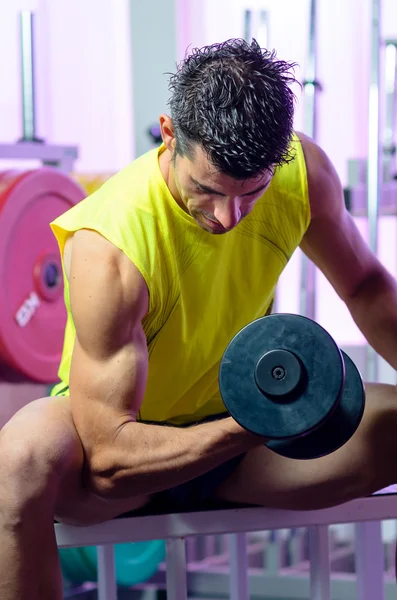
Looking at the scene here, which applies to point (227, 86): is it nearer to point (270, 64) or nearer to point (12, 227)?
point (270, 64)

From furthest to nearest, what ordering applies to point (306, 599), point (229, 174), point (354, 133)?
point (354, 133) → point (306, 599) → point (229, 174)

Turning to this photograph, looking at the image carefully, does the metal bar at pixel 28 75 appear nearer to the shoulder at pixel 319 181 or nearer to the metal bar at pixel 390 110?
the metal bar at pixel 390 110

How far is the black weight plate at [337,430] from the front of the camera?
1.31 metres

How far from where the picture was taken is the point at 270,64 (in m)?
1.32

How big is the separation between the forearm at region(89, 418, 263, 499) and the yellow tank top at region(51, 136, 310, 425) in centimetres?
17

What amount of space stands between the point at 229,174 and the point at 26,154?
1.71 metres

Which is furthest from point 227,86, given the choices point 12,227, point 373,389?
point 12,227

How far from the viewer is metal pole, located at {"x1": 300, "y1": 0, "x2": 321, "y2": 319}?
2525 mm

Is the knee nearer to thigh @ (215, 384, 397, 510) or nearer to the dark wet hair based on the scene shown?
thigh @ (215, 384, 397, 510)

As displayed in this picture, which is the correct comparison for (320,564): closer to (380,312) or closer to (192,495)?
(192,495)

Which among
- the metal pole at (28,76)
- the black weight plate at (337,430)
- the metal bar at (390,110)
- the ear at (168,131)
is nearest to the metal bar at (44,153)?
the metal pole at (28,76)

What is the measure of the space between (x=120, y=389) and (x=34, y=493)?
20 cm

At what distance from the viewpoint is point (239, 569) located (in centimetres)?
161

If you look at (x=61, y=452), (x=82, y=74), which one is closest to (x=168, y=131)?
(x=61, y=452)
